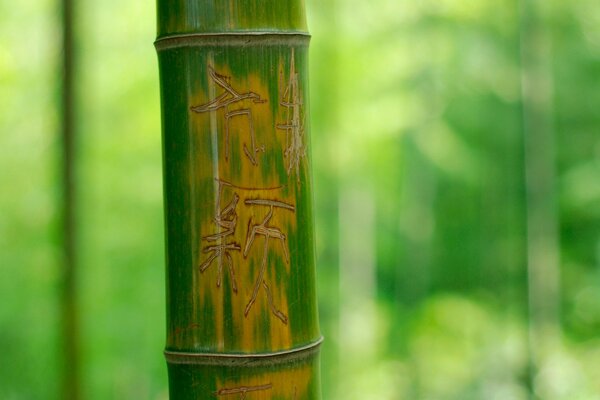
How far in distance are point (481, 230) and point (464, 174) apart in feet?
0.80

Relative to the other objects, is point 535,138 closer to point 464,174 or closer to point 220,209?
point 464,174

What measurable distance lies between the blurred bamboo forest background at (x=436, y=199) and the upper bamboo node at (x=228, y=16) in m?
1.97

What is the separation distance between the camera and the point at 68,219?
8.20ft

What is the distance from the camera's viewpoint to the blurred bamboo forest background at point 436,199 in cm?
268

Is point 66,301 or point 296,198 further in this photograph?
point 66,301

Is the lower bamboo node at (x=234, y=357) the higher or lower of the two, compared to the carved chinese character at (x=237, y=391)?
higher

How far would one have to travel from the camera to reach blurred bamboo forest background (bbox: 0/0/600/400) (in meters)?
2.68

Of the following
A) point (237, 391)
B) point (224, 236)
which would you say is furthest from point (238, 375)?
point (224, 236)

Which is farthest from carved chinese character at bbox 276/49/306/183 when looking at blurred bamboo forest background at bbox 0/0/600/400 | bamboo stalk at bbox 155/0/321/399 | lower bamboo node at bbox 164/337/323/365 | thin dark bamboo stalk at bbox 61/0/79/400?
blurred bamboo forest background at bbox 0/0/600/400

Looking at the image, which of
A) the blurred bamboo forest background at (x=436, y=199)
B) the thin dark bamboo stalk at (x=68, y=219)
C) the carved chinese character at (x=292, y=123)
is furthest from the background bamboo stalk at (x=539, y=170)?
the carved chinese character at (x=292, y=123)

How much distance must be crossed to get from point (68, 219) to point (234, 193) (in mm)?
1919

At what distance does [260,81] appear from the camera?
2.29 feet

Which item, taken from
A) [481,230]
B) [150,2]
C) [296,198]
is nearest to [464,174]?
[481,230]

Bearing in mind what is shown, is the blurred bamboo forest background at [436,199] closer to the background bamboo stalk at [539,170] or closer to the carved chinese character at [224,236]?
the background bamboo stalk at [539,170]
